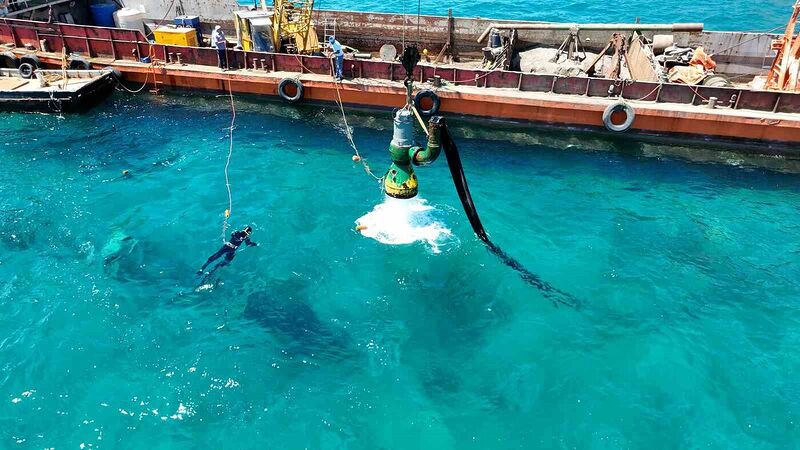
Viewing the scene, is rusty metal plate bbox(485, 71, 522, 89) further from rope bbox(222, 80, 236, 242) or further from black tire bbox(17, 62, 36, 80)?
black tire bbox(17, 62, 36, 80)

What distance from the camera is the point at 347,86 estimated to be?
2239 cm

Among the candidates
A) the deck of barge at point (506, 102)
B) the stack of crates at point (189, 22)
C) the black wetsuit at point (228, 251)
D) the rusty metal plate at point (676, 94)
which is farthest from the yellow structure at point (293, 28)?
the rusty metal plate at point (676, 94)

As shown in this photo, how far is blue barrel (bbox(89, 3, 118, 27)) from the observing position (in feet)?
92.4

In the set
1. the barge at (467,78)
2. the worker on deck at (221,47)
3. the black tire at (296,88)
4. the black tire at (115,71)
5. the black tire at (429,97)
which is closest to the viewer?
the barge at (467,78)

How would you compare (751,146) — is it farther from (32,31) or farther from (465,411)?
(32,31)

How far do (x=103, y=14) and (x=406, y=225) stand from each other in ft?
77.0

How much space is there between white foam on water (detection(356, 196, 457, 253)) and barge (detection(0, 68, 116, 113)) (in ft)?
48.9

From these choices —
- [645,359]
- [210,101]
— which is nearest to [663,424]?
[645,359]

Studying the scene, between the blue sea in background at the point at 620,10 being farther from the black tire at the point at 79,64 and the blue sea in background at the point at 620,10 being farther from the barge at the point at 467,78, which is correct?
the black tire at the point at 79,64

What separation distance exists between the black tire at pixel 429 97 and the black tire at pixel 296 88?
5.10m

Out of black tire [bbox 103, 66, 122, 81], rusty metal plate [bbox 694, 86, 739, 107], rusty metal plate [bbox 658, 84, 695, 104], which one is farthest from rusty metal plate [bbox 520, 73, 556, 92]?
black tire [bbox 103, 66, 122, 81]

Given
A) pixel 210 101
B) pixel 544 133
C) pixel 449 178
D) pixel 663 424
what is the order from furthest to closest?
1. pixel 210 101
2. pixel 544 133
3. pixel 449 178
4. pixel 663 424

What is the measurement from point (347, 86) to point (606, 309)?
14546mm

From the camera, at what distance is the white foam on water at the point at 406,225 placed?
47.2 ft
